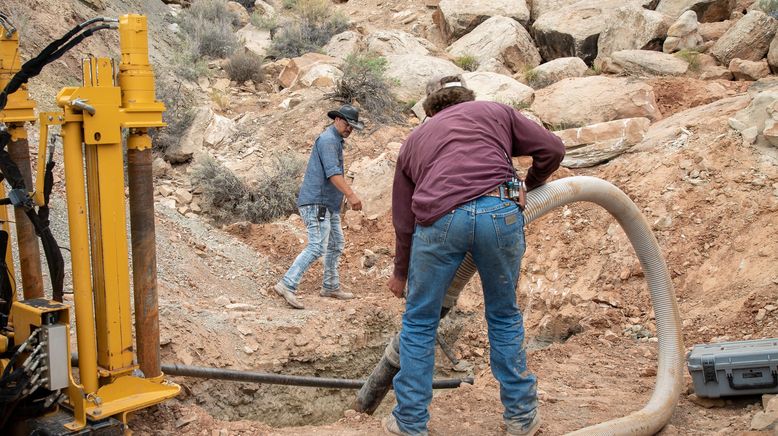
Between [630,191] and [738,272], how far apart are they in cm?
171

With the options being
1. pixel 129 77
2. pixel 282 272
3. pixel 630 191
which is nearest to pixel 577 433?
pixel 129 77

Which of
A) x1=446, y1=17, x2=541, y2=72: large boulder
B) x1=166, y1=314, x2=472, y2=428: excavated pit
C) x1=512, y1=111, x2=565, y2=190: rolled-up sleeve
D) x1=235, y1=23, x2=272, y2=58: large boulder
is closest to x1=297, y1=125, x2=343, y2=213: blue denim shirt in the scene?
x1=166, y1=314, x2=472, y2=428: excavated pit

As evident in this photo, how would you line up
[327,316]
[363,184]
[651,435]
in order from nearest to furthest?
[651,435], [327,316], [363,184]

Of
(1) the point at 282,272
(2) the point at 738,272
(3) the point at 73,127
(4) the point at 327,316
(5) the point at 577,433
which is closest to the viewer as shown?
(3) the point at 73,127

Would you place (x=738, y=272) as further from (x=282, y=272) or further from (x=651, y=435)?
(x=282, y=272)

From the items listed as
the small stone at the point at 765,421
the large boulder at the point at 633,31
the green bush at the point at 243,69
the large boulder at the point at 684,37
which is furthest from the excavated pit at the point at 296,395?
the large boulder at the point at 633,31

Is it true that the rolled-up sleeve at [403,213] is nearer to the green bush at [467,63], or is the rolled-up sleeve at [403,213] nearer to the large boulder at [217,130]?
the large boulder at [217,130]

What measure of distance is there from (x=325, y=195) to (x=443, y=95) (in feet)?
12.0

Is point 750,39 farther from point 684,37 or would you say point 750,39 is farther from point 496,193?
point 496,193

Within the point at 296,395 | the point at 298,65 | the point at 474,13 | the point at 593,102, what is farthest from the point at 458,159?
the point at 474,13

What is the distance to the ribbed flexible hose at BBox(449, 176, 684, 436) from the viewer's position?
4.36m

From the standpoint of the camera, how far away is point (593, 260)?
26.5 ft

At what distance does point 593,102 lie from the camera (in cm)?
1124

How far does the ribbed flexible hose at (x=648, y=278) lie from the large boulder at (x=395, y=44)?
12434 mm
